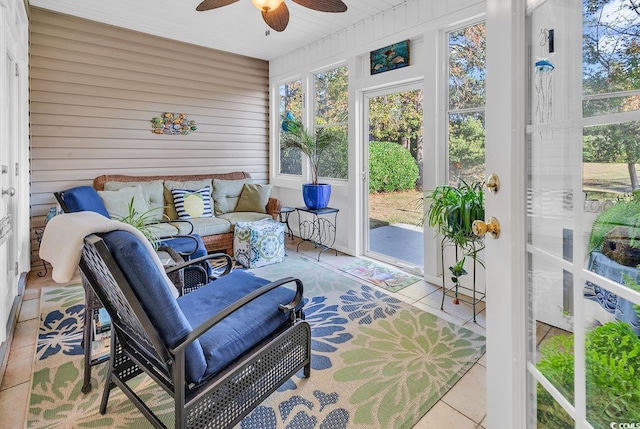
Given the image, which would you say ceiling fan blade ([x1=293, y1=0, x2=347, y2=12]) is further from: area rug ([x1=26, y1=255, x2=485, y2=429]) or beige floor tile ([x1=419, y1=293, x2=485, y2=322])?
beige floor tile ([x1=419, y1=293, x2=485, y2=322])

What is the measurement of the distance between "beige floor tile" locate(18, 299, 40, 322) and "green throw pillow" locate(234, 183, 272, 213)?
245 centimetres

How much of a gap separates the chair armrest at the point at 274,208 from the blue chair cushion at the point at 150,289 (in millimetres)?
3483

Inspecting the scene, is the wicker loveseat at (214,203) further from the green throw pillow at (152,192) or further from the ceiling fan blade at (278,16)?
the ceiling fan blade at (278,16)

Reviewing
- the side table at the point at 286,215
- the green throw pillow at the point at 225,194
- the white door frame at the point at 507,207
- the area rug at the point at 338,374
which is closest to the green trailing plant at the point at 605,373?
the white door frame at the point at 507,207

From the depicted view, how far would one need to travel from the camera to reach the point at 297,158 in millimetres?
→ 5344

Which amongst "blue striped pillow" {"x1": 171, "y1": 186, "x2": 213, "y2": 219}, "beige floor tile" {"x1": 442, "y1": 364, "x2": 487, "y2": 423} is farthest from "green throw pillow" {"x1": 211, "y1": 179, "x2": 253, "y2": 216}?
A: "beige floor tile" {"x1": 442, "y1": 364, "x2": 487, "y2": 423}

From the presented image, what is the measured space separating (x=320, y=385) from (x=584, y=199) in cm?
159

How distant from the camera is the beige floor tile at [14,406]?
165cm

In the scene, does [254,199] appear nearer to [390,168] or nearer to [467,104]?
[390,168]

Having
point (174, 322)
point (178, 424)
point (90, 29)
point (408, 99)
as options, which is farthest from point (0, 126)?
point (408, 99)

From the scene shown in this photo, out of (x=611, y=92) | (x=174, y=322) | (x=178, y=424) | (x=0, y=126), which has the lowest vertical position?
(x=178, y=424)

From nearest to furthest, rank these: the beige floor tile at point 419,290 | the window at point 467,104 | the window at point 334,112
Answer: the window at point 467,104 < the beige floor tile at point 419,290 < the window at point 334,112

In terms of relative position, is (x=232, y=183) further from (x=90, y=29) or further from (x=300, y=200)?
(x=90, y=29)

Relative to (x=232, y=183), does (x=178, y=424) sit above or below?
below
